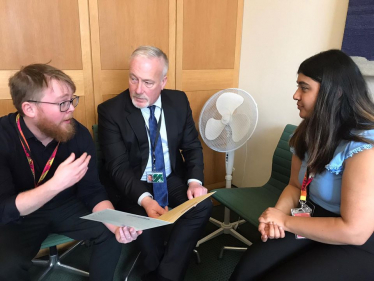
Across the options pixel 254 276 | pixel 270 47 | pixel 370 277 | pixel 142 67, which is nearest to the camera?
pixel 370 277

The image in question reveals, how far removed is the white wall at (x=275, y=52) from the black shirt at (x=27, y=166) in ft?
5.44

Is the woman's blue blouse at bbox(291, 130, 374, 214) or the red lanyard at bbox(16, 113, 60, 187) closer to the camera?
the woman's blue blouse at bbox(291, 130, 374, 214)

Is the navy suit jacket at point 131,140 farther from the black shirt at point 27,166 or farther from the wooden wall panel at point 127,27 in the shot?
the wooden wall panel at point 127,27

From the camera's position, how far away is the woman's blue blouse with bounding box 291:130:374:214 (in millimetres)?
1250

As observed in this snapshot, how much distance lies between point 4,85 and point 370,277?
2.24 m

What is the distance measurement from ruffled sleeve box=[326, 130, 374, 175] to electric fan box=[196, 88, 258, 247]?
33.5 inches

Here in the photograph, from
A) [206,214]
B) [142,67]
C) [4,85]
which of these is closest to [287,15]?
[142,67]

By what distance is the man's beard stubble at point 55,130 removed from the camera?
5.06ft

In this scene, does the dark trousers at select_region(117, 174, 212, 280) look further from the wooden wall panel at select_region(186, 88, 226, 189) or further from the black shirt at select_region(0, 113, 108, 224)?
the wooden wall panel at select_region(186, 88, 226, 189)

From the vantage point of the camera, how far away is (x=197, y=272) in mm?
2096

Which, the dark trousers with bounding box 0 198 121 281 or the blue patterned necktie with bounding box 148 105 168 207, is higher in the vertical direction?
the blue patterned necktie with bounding box 148 105 168 207

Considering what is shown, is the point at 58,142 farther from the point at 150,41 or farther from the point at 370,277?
the point at 370,277

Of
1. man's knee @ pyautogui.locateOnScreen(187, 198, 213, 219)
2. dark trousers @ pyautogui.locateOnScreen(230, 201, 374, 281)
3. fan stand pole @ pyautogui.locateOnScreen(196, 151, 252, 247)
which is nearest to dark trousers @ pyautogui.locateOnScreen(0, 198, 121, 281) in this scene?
man's knee @ pyautogui.locateOnScreen(187, 198, 213, 219)

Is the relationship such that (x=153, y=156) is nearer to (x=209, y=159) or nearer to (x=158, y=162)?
(x=158, y=162)
